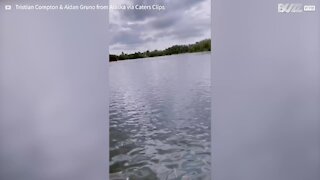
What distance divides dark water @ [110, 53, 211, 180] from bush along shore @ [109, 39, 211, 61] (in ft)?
0.10

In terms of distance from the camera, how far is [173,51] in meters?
2.32

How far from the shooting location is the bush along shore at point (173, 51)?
7.52ft

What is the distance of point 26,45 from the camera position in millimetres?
2246

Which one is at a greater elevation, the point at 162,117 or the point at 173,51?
the point at 173,51

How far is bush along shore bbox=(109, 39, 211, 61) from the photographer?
7.52 feet

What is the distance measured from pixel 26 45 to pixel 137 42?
2.15 ft

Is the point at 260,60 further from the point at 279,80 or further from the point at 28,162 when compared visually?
the point at 28,162

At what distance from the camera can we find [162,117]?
7.67 ft

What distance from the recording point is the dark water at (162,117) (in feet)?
7.55

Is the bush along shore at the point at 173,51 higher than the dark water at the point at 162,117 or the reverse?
higher

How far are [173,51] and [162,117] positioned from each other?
41cm

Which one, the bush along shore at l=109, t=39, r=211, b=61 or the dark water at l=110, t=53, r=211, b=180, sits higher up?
the bush along shore at l=109, t=39, r=211, b=61

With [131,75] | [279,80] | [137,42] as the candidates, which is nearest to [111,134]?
[131,75]

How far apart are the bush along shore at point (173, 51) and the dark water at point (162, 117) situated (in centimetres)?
3
